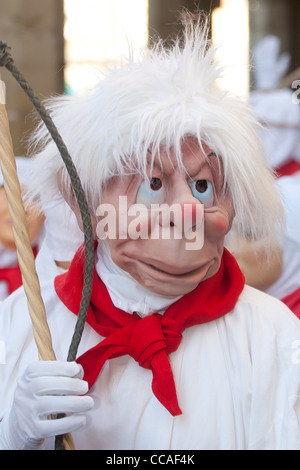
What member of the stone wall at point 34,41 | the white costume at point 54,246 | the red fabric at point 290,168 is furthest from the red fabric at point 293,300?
the stone wall at point 34,41

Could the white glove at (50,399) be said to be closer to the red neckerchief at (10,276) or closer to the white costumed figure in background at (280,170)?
the white costumed figure in background at (280,170)

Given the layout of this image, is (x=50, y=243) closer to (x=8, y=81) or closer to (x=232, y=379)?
(x=232, y=379)

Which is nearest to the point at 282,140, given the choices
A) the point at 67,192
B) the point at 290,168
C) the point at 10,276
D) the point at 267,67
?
the point at 290,168

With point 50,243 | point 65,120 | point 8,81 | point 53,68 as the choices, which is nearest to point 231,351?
point 65,120

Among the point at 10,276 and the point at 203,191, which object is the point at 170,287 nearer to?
the point at 203,191

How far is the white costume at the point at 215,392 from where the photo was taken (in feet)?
3.83

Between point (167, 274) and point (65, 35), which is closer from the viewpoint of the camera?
point (167, 274)

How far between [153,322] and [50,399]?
21cm

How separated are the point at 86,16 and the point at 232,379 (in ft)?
16.3

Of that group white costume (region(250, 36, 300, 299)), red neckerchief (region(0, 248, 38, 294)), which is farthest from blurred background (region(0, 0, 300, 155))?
red neckerchief (region(0, 248, 38, 294))

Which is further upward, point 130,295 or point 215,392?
point 130,295

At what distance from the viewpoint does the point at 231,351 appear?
1.22m

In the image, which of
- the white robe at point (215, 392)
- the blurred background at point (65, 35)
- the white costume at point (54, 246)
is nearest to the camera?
the white robe at point (215, 392)

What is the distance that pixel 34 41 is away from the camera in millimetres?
5055
